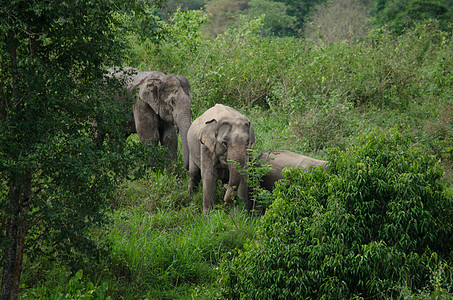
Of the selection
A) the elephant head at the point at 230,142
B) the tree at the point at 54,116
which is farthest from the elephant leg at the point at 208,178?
the tree at the point at 54,116

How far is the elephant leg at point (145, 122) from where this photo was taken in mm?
8703

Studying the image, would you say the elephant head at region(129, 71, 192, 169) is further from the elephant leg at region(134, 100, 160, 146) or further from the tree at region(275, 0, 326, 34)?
the tree at region(275, 0, 326, 34)

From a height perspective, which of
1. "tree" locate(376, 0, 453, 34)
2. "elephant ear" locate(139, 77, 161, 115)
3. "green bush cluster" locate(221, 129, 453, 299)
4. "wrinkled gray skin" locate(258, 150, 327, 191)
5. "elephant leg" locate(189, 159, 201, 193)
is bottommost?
"elephant leg" locate(189, 159, 201, 193)

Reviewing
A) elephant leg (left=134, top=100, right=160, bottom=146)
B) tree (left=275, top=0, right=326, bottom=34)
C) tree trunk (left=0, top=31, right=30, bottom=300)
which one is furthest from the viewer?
tree (left=275, top=0, right=326, bottom=34)

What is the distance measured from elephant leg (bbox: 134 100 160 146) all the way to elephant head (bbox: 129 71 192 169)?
0.39 feet

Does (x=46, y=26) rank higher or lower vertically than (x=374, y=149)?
higher

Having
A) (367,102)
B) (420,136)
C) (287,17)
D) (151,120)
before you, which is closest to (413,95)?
(367,102)

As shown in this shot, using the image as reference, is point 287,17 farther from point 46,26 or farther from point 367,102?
point 46,26

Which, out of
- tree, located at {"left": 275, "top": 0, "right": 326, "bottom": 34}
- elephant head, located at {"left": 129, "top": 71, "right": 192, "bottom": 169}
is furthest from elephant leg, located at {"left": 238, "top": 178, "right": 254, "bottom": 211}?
tree, located at {"left": 275, "top": 0, "right": 326, "bottom": 34}

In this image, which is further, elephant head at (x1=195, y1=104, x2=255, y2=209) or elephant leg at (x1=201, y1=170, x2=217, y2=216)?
elephant leg at (x1=201, y1=170, x2=217, y2=216)

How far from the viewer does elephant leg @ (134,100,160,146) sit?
870 cm

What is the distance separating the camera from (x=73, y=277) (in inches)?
205

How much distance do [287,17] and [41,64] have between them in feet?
105

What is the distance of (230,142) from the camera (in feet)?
22.6
